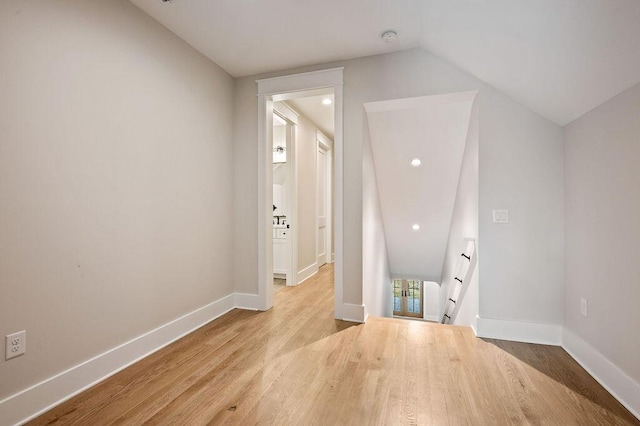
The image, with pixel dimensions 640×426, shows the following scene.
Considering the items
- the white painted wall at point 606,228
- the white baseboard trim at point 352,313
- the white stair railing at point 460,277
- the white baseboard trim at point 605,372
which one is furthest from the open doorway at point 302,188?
the white baseboard trim at point 605,372

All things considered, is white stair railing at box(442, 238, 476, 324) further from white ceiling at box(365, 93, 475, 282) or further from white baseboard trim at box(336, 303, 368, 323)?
white baseboard trim at box(336, 303, 368, 323)

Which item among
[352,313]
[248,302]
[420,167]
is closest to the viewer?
[352,313]

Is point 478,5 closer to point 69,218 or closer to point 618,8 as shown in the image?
point 618,8

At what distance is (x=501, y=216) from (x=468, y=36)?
1413 mm

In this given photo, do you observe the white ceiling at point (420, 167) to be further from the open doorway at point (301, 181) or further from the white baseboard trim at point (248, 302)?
the white baseboard trim at point (248, 302)

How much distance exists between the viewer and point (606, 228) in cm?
191

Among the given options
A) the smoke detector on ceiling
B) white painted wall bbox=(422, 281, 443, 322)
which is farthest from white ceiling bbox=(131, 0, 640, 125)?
white painted wall bbox=(422, 281, 443, 322)

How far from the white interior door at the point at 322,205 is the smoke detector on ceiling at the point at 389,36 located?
3.18 metres

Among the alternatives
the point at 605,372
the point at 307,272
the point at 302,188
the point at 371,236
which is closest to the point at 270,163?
the point at 371,236

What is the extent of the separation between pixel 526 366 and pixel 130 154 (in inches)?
125

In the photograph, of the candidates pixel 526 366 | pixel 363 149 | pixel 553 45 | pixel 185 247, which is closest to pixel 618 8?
pixel 553 45

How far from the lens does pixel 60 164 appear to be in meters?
1.78

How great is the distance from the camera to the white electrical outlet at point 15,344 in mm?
1551

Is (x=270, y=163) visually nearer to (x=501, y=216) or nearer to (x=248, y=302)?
(x=248, y=302)
